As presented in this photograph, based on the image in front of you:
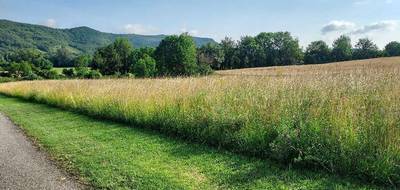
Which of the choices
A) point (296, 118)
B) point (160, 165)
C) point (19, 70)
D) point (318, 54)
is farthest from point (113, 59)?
point (296, 118)

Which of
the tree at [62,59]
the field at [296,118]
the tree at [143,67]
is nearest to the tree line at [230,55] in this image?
the tree at [143,67]

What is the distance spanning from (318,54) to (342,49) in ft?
18.7

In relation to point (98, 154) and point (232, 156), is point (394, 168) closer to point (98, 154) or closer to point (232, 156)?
point (232, 156)

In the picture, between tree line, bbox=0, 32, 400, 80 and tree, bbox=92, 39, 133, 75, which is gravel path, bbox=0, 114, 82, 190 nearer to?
tree line, bbox=0, 32, 400, 80

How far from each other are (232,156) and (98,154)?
9.48 ft

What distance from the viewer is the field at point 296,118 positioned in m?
6.39

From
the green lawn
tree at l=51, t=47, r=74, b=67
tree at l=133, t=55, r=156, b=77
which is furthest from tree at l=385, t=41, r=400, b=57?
tree at l=51, t=47, r=74, b=67

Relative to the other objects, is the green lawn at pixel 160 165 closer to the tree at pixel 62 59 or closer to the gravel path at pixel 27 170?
the gravel path at pixel 27 170

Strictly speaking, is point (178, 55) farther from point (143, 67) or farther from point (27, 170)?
point (27, 170)

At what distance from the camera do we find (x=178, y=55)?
243 ft

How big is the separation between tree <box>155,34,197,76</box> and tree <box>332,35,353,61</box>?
39172 millimetres

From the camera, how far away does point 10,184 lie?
6.97 meters

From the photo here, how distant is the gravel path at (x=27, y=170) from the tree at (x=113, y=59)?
316 feet

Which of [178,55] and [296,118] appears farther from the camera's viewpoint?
[178,55]
